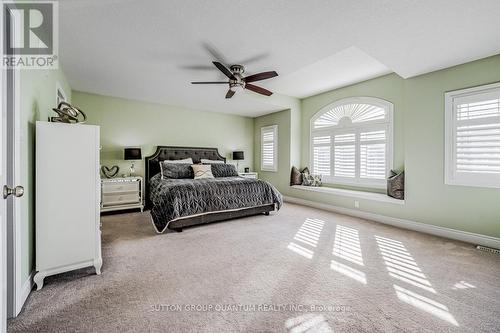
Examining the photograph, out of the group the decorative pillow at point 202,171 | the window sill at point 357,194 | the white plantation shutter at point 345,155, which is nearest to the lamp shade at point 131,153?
the decorative pillow at point 202,171

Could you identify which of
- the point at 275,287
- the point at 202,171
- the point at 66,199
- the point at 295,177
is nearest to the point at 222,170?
the point at 202,171

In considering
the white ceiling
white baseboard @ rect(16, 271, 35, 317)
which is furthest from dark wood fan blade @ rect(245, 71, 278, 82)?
white baseboard @ rect(16, 271, 35, 317)

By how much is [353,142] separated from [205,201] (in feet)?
10.8

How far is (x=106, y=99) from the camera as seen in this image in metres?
4.79

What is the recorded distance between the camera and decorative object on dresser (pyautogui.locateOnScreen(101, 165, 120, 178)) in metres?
4.70

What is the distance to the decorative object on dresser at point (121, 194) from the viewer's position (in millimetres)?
4305

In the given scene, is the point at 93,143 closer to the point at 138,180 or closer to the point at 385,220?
the point at 138,180

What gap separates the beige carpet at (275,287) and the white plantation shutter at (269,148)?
3.29 m

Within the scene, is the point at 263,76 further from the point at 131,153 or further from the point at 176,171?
the point at 131,153

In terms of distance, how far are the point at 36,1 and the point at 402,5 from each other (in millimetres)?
3184

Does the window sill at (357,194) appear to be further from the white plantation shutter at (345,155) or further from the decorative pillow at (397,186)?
the white plantation shutter at (345,155)

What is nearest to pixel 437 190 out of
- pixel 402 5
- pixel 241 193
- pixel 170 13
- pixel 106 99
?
pixel 402 5

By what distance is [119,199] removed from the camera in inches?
175

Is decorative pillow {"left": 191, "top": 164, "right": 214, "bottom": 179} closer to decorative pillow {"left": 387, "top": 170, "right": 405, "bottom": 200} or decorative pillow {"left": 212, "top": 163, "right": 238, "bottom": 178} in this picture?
decorative pillow {"left": 212, "top": 163, "right": 238, "bottom": 178}
